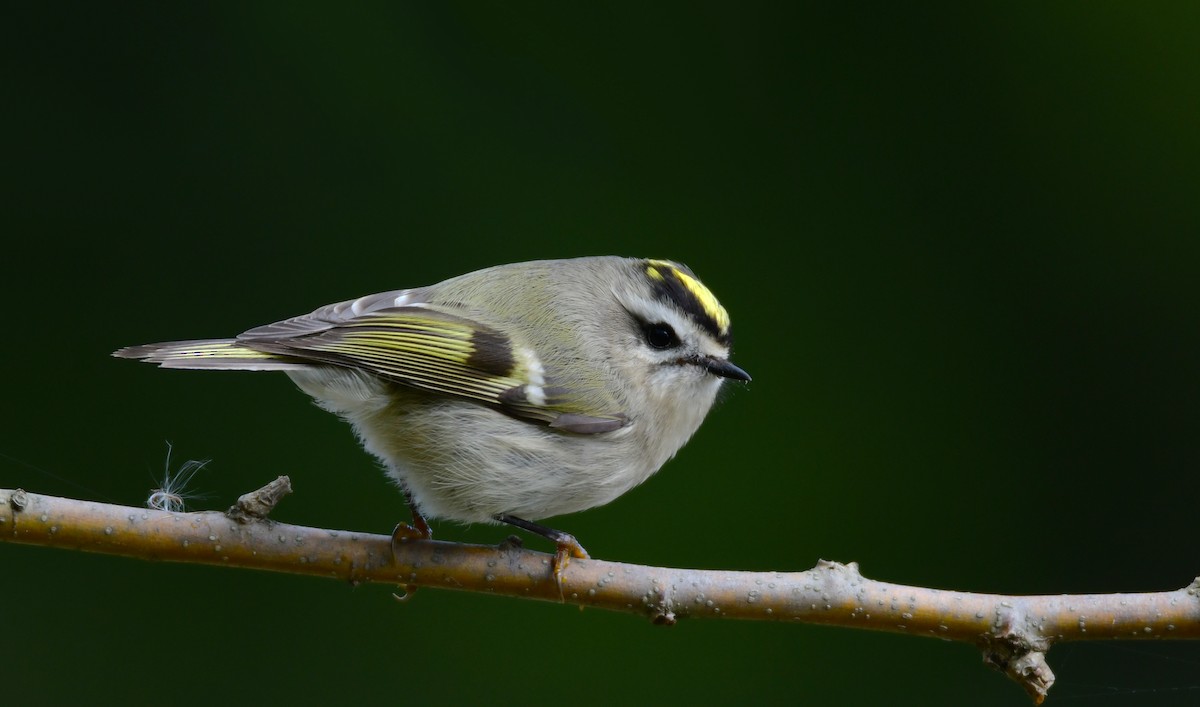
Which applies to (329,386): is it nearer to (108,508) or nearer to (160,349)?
(160,349)

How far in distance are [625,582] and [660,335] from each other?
56 centimetres

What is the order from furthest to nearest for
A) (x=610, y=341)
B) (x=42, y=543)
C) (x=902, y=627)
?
1. (x=610, y=341)
2. (x=902, y=627)
3. (x=42, y=543)

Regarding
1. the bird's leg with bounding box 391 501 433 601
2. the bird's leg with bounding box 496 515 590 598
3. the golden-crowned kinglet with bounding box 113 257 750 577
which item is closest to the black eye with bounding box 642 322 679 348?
the golden-crowned kinglet with bounding box 113 257 750 577

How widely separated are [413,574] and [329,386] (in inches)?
15.7

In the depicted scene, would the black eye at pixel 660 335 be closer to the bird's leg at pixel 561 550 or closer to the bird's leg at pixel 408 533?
the bird's leg at pixel 561 550

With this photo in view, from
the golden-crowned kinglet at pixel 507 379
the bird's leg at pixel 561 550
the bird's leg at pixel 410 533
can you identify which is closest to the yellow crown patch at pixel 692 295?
the golden-crowned kinglet at pixel 507 379

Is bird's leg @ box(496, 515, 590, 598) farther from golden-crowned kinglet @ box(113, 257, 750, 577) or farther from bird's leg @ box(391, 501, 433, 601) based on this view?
bird's leg @ box(391, 501, 433, 601)

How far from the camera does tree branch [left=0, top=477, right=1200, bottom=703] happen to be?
1716 mm

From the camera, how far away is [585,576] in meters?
1.86

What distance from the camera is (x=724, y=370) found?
2117 mm

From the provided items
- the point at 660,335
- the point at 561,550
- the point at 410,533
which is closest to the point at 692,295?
the point at 660,335

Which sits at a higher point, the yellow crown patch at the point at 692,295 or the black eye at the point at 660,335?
the yellow crown patch at the point at 692,295

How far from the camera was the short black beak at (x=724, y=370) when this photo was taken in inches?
82.7

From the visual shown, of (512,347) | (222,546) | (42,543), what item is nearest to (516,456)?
(512,347)
